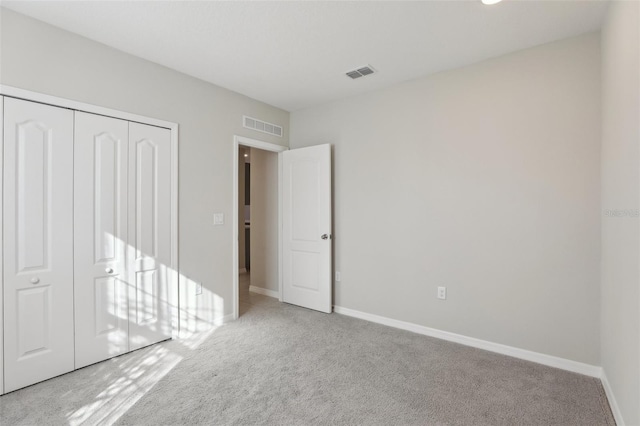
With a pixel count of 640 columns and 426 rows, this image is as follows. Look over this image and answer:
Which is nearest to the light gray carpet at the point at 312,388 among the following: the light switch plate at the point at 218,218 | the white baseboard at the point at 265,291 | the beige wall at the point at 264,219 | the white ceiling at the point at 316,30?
the light switch plate at the point at 218,218

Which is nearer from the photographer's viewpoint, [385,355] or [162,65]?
[385,355]

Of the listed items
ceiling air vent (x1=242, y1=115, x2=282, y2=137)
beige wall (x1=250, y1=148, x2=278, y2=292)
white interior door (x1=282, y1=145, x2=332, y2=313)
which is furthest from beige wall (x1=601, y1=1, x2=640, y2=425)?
beige wall (x1=250, y1=148, x2=278, y2=292)

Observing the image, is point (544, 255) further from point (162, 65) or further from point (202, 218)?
point (162, 65)

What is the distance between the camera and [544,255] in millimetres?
2580

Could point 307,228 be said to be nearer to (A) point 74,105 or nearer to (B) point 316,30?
(B) point 316,30

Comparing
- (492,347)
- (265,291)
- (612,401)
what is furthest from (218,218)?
(612,401)

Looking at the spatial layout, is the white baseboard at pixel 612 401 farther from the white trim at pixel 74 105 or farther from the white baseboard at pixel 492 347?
the white trim at pixel 74 105

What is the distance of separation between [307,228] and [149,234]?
1866mm

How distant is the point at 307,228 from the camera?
4.05 m

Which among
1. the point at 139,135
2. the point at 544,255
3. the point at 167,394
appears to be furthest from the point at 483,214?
the point at 139,135

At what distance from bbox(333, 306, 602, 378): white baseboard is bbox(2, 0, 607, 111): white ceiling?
8.70ft

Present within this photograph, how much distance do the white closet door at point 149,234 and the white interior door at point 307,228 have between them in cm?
162

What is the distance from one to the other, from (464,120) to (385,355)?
7.72 ft

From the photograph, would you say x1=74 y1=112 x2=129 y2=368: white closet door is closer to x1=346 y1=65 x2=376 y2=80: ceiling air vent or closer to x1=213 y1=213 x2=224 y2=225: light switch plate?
x1=213 y1=213 x2=224 y2=225: light switch plate
